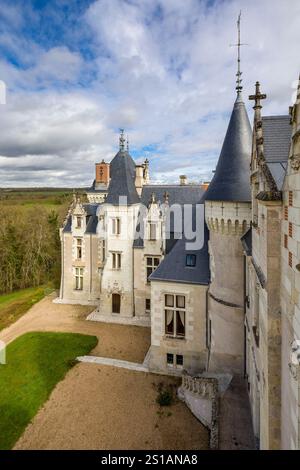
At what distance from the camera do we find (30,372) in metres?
16.5

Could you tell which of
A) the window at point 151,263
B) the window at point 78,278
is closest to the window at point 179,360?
the window at point 151,263

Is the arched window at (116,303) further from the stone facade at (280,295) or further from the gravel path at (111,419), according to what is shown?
the stone facade at (280,295)

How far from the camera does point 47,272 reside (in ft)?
133

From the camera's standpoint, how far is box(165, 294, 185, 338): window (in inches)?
620

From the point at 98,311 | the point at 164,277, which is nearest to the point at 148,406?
the point at 164,277

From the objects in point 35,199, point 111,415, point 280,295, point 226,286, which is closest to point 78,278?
point 111,415

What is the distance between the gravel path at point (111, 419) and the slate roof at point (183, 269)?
5.51 meters

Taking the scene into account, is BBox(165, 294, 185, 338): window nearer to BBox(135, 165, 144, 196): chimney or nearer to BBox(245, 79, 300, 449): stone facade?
BBox(245, 79, 300, 449): stone facade

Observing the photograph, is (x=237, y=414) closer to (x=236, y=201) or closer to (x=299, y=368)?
(x=299, y=368)

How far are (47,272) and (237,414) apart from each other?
1363 inches

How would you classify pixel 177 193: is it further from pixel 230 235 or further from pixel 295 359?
pixel 295 359

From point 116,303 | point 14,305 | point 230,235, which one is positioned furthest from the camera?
point 14,305

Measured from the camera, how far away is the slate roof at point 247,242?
11379 millimetres

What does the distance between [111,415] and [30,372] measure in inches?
244
